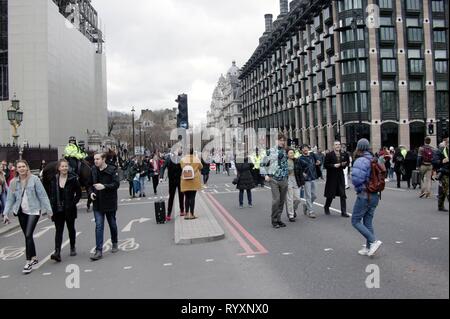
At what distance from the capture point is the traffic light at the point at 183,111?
43.5 feet

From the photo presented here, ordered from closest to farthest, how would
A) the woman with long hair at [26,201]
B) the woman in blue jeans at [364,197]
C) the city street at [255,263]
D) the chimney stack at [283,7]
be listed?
Answer: the city street at [255,263] → the woman in blue jeans at [364,197] → the woman with long hair at [26,201] → the chimney stack at [283,7]

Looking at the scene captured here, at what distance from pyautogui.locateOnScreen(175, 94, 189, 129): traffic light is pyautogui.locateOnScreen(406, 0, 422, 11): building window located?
43924mm

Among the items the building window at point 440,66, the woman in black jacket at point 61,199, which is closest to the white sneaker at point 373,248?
the woman in black jacket at point 61,199

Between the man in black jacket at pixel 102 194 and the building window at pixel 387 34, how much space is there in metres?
46.7

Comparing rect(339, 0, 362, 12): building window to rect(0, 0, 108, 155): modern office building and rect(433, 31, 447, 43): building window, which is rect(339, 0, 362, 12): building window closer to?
rect(433, 31, 447, 43): building window

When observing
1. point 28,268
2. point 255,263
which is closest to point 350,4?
point 255,263

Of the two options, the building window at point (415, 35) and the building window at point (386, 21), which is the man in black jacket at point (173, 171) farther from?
the building window at point (415, 35)

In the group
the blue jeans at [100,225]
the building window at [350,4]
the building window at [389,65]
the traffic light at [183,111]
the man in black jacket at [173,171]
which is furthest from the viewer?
the building window at [389,65]

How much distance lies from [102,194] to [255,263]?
9.83 feet

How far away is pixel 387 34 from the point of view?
4822 centimetres

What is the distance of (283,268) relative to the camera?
6082mm

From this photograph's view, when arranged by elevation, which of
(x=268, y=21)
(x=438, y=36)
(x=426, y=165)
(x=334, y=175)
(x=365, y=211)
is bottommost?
(x=365, y=211)

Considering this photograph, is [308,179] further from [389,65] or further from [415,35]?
[415,35]
